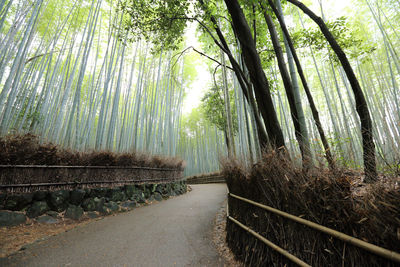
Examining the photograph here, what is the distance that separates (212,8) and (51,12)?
7570 millimetres

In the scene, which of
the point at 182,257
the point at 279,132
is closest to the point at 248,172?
the point at 279,132

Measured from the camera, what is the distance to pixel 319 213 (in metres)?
1.09

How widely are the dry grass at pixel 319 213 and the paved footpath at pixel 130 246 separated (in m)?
0.80

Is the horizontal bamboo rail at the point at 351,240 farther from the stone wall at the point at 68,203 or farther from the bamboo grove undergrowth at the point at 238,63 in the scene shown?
the stone wall at the point at 68,203

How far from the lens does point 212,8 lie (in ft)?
10.1

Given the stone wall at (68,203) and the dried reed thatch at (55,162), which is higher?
the dried reed thatch at (55,162)

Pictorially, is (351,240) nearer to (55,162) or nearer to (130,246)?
(130,246)

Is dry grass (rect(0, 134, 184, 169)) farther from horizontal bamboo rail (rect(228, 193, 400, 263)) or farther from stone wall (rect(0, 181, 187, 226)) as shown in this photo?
horizontal bamboo rail (rect(228, 193, 400, 263))

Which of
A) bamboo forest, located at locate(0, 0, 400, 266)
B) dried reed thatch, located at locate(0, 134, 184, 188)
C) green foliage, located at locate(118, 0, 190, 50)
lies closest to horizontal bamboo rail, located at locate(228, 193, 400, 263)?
bamboo forest, located at locate(0, 0, 400, 266)

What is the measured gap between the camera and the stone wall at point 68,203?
289 cm

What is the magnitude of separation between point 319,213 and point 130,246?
254 centimetres

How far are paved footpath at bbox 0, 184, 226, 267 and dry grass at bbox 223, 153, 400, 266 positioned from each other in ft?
2.62

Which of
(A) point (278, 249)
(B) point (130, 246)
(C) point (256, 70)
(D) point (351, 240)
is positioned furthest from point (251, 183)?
(B) point (130, 246)

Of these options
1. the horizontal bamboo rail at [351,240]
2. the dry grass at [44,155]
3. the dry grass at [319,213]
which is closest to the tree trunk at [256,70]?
the dry grass at [319,213]
